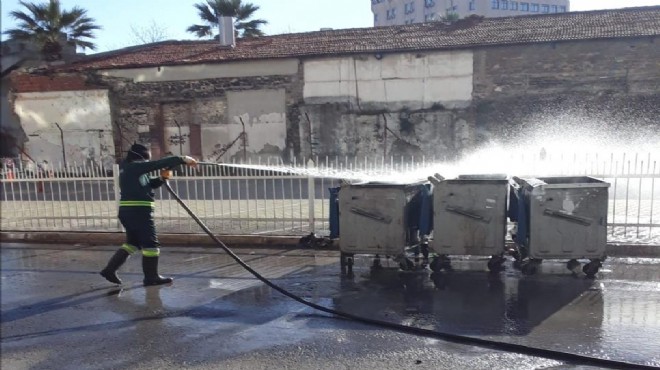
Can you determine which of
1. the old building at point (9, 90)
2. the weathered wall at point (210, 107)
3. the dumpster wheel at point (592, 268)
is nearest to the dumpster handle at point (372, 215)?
the dumpster wheel at point (592, 268)

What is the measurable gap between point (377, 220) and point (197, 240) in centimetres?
364

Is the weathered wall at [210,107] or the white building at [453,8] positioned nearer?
the weathered wall at [210,107]

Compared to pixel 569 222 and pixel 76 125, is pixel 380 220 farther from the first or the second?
pixel 76 125

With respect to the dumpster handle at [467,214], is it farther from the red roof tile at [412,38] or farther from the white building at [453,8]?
the white building at [453,8]

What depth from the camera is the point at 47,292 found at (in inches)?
250

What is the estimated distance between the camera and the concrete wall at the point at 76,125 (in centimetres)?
2534

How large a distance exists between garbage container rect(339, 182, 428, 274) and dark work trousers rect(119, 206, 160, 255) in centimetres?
229

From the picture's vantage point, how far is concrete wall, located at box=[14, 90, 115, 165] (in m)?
Result: 25.3

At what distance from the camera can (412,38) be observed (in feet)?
77.3

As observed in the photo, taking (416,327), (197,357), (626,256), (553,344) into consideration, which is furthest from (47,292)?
(626,256)

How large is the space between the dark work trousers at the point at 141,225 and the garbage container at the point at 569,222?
14.4 ft

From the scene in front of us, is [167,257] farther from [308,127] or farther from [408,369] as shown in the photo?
[308,127]

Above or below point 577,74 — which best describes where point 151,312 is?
below

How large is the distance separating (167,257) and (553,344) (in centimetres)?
573
